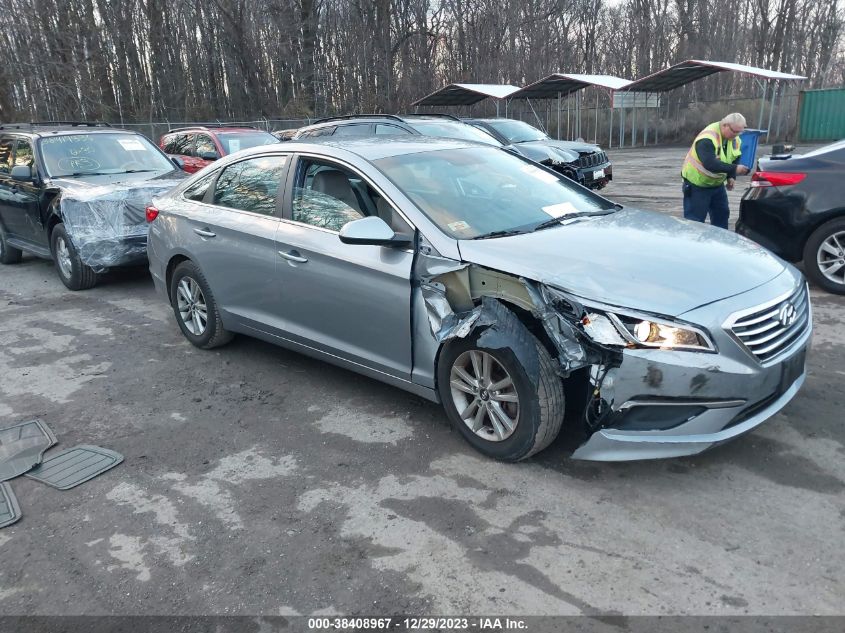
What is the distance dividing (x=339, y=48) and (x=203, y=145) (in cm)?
2326

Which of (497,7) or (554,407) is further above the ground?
(497,7)

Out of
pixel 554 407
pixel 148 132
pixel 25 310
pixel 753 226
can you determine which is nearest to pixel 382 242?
pixel 554 407

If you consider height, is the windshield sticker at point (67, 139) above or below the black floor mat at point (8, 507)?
above

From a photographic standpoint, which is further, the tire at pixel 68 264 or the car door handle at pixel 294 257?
the tire at pixel 68 264

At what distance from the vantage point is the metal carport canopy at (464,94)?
25.5 metres

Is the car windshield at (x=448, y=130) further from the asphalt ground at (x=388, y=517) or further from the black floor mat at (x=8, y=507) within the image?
the black floor mat at (x=8, y=507)

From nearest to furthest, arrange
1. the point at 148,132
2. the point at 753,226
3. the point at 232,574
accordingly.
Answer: the point at 232,574 → the point at 753,226 → the point at 148,132

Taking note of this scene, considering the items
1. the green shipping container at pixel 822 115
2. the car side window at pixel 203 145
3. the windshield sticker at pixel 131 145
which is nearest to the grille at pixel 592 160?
the car side window at pixel 203 145

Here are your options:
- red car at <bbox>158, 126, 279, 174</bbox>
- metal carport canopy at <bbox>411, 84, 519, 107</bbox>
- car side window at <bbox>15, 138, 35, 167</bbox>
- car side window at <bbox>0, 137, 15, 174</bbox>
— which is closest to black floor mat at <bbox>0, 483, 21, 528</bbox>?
car side window at <bbox>15, 138, 35, 167</bbox>

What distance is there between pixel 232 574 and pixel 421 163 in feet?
8.75

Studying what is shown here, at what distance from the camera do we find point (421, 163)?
4.40 m

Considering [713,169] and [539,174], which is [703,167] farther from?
[539,174]

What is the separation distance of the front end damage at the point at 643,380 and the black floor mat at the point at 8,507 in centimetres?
242

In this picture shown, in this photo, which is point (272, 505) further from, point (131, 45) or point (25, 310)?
point (131, 45)
